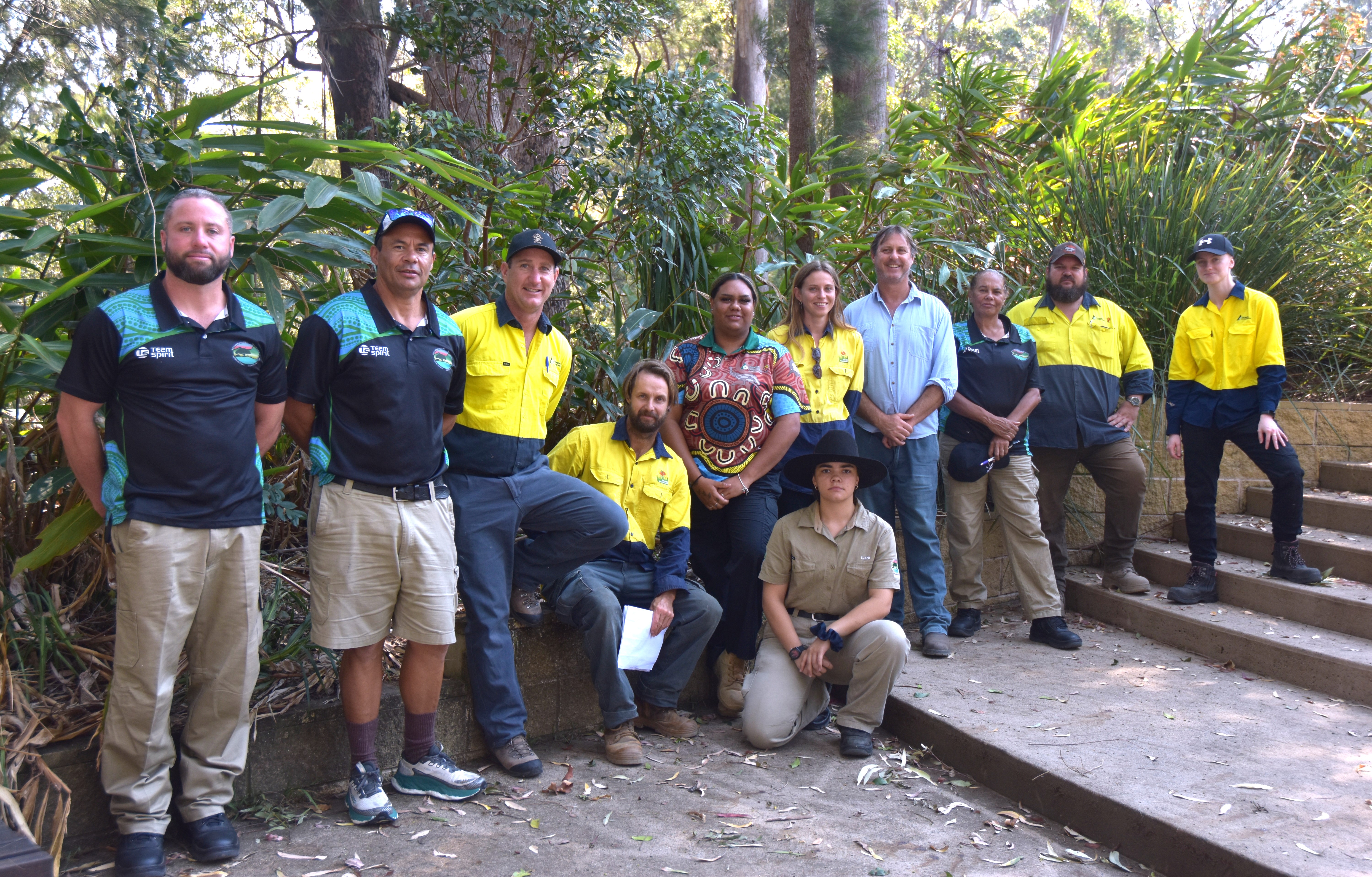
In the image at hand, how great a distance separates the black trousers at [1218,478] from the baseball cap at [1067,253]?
1074 millimetres

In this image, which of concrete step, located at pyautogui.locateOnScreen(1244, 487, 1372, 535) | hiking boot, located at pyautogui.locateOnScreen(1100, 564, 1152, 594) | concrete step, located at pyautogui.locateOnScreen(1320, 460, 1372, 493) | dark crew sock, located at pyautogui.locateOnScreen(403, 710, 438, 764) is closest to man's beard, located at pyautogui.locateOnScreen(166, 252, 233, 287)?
dark crew sock, located at pyautogui.locateOnScreen(403, 710, 438, 764)

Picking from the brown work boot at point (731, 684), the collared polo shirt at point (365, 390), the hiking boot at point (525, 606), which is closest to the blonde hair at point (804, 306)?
the brown work boot at point (731, 684)

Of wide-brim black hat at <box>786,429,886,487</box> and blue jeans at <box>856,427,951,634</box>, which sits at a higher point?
wide-brim black hat at <box>786,429,886,487</box>

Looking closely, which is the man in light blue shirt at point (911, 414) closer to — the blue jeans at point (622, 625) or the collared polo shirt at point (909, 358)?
the collared polo shirt at point (909, 358)

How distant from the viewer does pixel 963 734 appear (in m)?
3.97

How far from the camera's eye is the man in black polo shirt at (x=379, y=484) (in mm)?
3287

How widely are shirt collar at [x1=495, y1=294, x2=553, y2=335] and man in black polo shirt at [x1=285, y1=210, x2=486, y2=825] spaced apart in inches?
11.8

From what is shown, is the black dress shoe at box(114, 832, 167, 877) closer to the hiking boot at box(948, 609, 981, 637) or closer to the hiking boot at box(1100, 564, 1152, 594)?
the hiking boot at box(948, 609, 981, 637)

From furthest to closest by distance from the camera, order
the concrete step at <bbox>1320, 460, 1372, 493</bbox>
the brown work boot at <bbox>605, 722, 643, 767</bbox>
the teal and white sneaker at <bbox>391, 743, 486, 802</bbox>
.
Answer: the concrete step at <bbox>1320, 460, 1372, 493</bbox> < the brown work boot at <bbox>605, 722, 643, 767</bbox> < the teal and white sneaker at <bbox>391, 743, 486, 802</bbox>

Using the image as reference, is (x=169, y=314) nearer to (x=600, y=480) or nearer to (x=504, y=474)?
(x=504, y=474)

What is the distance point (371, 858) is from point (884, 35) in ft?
23.8

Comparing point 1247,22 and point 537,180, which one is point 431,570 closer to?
point 537,180

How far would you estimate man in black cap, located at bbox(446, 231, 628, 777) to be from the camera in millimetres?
3721

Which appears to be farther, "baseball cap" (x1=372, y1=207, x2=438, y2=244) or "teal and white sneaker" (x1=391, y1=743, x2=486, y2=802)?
"teal and white sneaker" (x1=391, y1=743, x2=486, y2=802)
